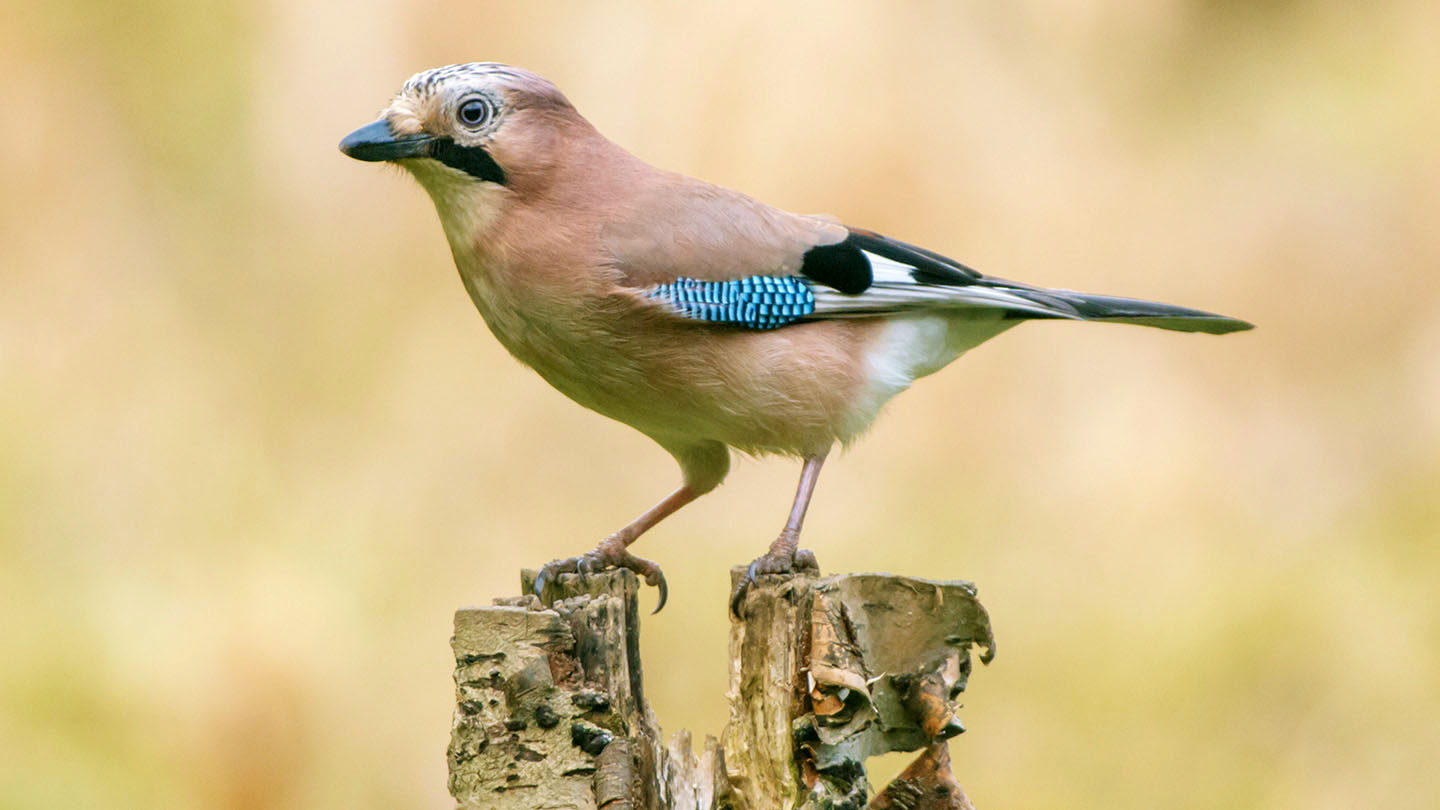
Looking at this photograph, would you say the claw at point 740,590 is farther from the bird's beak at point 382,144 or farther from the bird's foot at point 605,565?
the bird's beak at point 382,144

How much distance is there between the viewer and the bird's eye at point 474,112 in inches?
167

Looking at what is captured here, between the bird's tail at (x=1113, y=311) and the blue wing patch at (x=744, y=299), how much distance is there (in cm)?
78

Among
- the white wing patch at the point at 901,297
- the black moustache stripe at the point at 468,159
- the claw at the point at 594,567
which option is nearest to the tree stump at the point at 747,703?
the claw at the point at 594,567

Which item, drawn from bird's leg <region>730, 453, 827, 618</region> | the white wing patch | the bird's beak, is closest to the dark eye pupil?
the bird's beak

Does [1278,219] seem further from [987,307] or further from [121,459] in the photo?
[121,459]

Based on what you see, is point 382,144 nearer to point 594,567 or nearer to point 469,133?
point 469,133

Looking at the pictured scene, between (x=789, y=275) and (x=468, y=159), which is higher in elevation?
(x=468, y=159)

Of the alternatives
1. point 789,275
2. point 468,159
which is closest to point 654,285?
point 789,275

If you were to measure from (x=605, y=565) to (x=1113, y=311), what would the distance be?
1907mm

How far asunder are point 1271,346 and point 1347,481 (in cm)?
72

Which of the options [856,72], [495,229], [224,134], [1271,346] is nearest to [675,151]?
[856,72]

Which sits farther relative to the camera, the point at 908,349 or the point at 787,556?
the point at 908,349

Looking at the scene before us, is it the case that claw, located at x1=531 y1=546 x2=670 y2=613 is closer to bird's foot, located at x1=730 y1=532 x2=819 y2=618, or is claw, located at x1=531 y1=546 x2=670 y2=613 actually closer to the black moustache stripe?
bird's foot, located at x1=730 y1=532 x2=819 y2=618

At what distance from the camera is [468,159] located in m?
4.29
